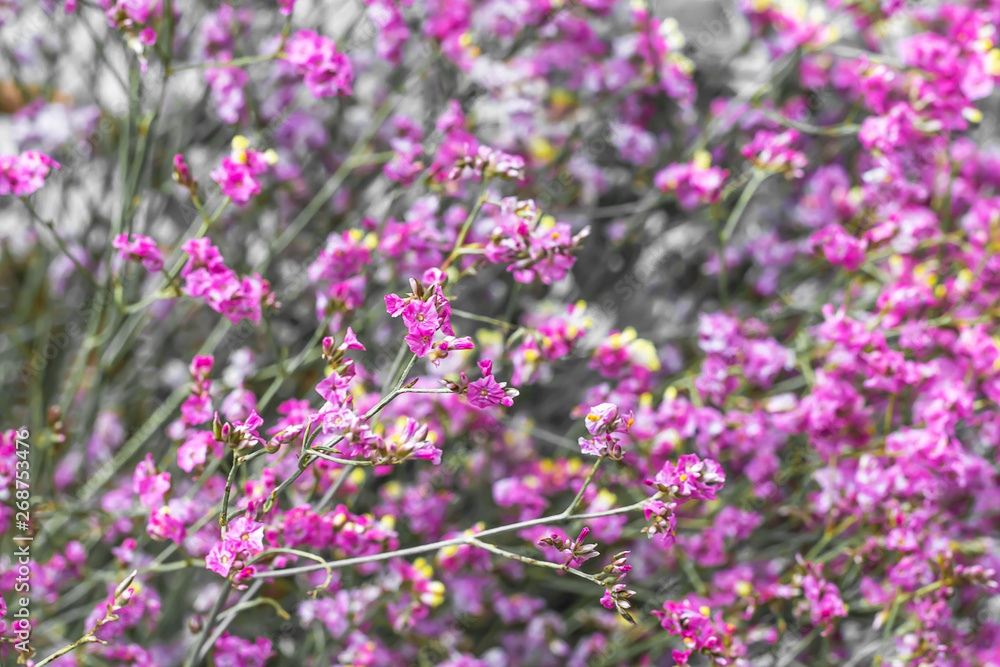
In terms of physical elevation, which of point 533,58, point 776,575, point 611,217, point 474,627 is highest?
point 533,58

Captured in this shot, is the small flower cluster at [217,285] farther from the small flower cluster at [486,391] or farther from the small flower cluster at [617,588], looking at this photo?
the small flower cluster at [617,588]

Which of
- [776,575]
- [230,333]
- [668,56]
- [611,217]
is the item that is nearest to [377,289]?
[230,333]

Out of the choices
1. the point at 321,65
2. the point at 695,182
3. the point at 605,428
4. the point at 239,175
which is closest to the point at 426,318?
the point at 605,428

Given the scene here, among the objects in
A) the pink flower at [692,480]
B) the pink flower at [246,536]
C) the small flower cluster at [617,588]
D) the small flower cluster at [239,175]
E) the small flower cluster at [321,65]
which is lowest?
the small flower cluster at [617,588]

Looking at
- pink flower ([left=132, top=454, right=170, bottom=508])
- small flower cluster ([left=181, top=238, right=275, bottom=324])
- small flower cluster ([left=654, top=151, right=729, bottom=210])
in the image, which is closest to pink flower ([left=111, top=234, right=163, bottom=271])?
small flower cluster ([left=181, top=238, right=275, bottom=324])

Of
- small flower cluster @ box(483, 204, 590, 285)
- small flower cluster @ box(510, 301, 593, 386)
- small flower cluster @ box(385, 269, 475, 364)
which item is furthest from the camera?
small flower cluster @ box(510, 301, 593, 386)

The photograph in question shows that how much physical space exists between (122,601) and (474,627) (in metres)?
0.94

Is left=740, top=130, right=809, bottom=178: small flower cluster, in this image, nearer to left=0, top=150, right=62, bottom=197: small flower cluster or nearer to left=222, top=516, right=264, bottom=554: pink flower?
left=222, top=516, right=264, bottom=554: pink flower

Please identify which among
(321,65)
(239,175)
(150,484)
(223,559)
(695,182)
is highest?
(321,65)

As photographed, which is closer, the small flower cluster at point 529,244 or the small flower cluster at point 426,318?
the small flower cluster at point 426,318

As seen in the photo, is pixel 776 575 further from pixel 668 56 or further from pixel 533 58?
pixel 533 58

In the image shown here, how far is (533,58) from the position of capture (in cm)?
192

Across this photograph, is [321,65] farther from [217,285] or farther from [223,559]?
[223,559]

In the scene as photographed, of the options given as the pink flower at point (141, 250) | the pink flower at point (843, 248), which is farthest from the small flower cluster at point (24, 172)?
the pink flower at point (843, 248)
